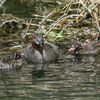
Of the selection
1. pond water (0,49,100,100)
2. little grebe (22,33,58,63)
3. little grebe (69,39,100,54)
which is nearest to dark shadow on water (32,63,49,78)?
pond water (0,49,100,100)

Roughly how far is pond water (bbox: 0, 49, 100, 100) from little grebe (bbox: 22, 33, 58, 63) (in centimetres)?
47

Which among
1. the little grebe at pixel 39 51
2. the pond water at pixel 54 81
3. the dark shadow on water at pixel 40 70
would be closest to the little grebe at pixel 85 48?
the little grebe at pixel 39 51

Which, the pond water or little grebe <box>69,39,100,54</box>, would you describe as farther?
little grebe <box>69,39,100,54</box>

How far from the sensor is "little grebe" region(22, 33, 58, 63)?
44.0 feet

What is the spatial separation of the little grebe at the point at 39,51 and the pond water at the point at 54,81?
470 mm

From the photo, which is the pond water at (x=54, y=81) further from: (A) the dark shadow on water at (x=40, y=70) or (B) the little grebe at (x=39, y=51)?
(B) the little grebe at (x=39, y=51)

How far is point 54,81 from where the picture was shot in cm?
1084

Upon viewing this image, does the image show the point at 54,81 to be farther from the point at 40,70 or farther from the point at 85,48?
the point at 85,48

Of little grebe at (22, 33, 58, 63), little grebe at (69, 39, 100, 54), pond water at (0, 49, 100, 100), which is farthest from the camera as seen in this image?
little grebe at (69, 39, 100, 54)

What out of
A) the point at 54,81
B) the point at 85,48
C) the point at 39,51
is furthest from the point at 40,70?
the point at 85,48

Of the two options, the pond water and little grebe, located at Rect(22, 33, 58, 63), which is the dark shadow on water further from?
little grebe, located at Rect(22, 33, 58, 63)

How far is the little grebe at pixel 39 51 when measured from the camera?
13.4 metres

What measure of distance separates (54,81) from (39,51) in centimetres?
298

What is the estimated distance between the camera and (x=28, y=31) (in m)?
15.6
